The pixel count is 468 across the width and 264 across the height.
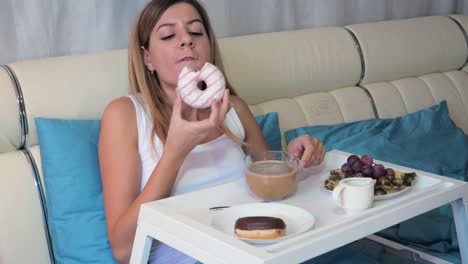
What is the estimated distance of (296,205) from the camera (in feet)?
4.90

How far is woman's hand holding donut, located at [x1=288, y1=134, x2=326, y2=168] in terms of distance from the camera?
1688 millimetres

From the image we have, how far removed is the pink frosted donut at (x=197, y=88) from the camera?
4.86 feet

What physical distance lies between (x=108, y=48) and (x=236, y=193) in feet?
2.63

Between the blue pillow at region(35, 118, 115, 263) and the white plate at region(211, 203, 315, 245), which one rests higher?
the white plate at region(211, 203, 315, 245)

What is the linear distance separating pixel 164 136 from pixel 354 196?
21.3 inches

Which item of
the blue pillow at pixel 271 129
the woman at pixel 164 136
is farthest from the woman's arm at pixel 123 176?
the blue pillow at pixel 271 129

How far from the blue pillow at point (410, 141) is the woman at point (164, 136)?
40cm

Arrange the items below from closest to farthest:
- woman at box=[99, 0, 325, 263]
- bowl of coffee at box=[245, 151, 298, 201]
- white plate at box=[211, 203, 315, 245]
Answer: white plate at box=[211, 203, 315, 245] → bowl of coffee at box=[245, 151, 298, 201] → woman at box=[99, 0, 325, 263]

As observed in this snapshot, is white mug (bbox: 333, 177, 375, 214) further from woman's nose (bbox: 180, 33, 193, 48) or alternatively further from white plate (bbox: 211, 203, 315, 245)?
woman's nose (bbox: 180, 33, 193, 48)

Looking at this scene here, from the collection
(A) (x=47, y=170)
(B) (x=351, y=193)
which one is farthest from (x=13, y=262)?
(B) (x=351, y=193)

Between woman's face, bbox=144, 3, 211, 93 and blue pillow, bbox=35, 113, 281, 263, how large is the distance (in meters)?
0.25

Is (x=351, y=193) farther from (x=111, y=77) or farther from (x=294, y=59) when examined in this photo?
(x=294, y=59)

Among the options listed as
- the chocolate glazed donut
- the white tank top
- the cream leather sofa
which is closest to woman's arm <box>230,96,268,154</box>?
the white tank top

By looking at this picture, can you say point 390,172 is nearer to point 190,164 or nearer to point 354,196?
point 354,196
